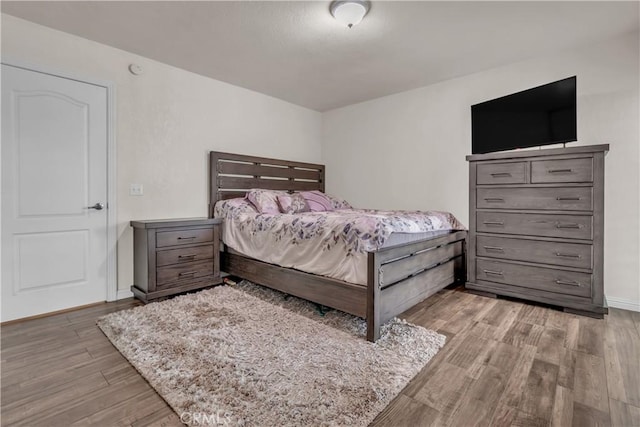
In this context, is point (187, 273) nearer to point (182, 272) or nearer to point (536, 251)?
point (182, 272)

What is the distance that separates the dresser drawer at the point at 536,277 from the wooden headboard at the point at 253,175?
2.71 metres

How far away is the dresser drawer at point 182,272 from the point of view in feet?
9.34

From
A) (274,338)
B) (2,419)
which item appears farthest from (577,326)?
(2,419)

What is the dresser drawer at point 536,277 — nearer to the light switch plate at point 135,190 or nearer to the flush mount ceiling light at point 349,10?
the flush mount ceiling light at point 349,10

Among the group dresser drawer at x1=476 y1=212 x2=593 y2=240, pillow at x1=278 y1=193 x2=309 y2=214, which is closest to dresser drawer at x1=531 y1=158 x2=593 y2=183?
dresser drawer at x1=476 y1=212 x2=593 y2=240

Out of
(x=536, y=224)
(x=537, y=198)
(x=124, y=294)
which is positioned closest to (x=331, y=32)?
(x=537, y=198)

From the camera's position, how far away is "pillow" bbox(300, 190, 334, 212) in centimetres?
384

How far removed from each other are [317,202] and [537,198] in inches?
92.2

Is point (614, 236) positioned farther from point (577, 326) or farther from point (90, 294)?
point (90, 294)

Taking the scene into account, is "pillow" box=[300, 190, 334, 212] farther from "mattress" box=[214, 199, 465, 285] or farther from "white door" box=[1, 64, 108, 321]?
"white door" box=[1, 64, 108, 321]

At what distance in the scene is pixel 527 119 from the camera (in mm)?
2824

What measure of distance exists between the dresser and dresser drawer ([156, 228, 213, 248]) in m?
2.73

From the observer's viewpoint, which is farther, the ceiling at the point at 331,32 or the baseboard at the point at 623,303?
the baseboard at the point at 623,303

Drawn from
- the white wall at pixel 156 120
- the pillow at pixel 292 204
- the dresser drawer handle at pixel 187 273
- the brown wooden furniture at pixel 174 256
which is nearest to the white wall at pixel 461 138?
the pillow at pixel 292 204
